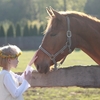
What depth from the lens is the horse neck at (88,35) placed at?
470 centimetres

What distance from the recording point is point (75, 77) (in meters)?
4.15

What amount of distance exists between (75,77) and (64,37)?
0.66 metres

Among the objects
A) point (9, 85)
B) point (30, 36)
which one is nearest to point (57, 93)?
point (9, 85)

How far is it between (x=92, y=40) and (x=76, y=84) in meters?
0.93

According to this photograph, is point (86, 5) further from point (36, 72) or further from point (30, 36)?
point (36, 72)

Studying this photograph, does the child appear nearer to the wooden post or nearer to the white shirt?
the white shirt

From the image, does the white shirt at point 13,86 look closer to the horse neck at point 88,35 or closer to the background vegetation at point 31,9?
the horse neck at point 88,35

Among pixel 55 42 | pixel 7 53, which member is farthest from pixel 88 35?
pixel 7 53

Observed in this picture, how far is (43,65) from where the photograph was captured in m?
4.41

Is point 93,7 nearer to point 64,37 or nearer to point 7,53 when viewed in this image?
point 64,37

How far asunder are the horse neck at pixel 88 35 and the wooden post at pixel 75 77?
2.18 ft

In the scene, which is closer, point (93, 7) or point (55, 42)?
point (55, 42)

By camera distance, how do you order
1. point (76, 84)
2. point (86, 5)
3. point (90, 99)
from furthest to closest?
point (86, 5) < point (90, 99) < point (76, 84)

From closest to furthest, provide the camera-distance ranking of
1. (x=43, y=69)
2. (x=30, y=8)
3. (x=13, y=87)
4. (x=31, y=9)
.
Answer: (x=13, y=87) → (x=43, y=69) → (x=30, y=8) → (x=31, y=9)
